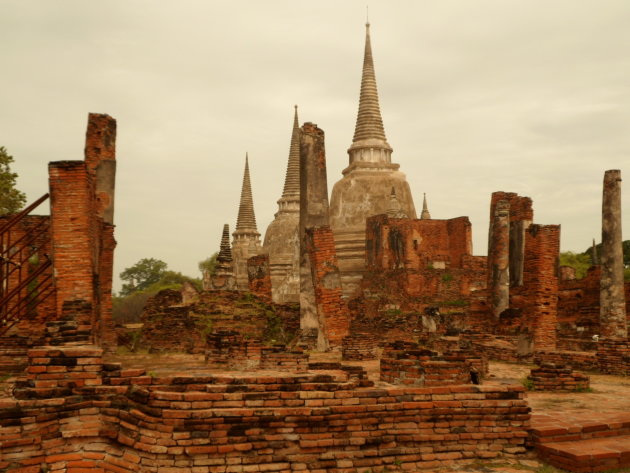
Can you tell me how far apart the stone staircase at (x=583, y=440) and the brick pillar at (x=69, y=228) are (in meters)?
7.09

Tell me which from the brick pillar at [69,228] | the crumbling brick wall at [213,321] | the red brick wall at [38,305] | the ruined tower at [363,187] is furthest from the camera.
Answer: the ruined tower at [363,187]

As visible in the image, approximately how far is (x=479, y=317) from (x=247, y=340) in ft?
27.5

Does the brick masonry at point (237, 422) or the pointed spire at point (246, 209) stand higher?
the pointed spire at point (246, 209)

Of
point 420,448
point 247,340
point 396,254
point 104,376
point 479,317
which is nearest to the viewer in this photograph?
point 420,448

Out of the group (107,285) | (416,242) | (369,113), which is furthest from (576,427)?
(369,113)

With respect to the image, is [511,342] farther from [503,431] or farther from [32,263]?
[32,263]

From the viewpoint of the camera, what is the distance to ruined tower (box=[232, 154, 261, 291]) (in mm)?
47688

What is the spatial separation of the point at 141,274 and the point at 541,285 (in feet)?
212

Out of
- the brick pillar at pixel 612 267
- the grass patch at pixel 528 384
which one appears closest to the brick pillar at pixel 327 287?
the grass patch at pixel 528 384

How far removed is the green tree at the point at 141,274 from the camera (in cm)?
7350

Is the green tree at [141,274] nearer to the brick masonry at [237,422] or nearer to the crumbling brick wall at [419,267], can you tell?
the crumbling brick wall at [419,267]

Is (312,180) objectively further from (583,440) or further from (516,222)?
(583,440)

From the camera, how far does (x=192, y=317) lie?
1561 centimetres

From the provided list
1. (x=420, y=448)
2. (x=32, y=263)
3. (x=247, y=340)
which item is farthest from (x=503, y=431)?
(x=32, y=263)
